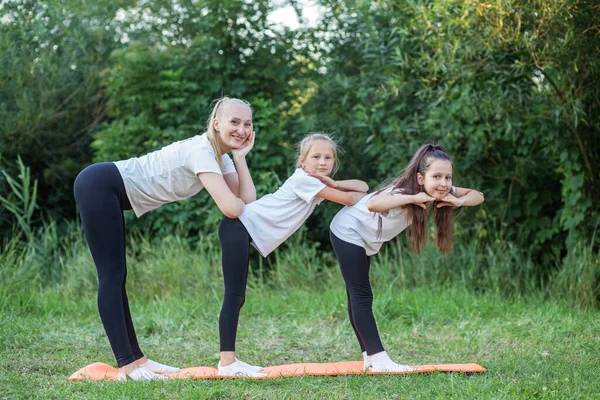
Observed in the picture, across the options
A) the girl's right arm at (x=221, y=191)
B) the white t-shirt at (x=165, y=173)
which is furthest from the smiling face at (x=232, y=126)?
the girl's right arm at (x=221, y=191)

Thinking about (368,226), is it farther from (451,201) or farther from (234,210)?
(234,210)

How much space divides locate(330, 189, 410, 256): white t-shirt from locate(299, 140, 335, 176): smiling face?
31 centimetres

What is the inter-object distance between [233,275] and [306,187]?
65cm

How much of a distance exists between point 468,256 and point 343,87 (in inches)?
97.6

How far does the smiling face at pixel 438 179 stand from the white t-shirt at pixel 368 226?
196mm

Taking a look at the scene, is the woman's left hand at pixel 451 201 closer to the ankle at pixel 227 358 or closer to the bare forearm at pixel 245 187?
the bare forearm at pixel 245 187

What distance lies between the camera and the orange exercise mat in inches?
160

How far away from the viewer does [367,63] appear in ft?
28.1

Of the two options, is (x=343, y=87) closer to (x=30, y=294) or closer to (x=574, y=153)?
(x=574, y=153)

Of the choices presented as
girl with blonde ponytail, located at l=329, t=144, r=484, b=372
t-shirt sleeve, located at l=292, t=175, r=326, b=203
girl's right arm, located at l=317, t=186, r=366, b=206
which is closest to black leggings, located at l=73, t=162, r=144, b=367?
t-shirt sleeve, located at l=292, t=175, r=326, b=203

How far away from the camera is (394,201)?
407 cm

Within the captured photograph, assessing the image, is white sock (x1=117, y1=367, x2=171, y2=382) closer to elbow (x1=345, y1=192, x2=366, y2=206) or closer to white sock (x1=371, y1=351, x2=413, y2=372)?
white sock (x1=371, y1=351, x2=413, y2=372)

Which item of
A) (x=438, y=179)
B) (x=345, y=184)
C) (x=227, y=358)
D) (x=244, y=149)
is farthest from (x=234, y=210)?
(x=438, y=179)

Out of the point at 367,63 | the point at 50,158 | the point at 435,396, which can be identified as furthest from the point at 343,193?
the point at 50,158
